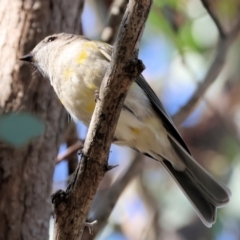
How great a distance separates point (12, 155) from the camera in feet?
11.4

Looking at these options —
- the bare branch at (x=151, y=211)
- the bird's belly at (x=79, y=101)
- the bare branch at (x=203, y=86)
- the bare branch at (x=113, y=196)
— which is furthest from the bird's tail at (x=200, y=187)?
the bare branch at (x=151, y=211)

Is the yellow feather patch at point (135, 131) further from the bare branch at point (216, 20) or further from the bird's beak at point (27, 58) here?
the bare branch at point (216, 20)

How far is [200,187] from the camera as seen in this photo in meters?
3.62

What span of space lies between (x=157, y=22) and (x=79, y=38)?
1.26 m

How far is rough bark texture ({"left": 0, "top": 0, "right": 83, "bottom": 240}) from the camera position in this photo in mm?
3358

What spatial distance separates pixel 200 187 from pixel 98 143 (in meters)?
1.36

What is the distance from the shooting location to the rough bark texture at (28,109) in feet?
11.0

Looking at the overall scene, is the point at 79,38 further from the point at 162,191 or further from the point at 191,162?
the point at 162,191

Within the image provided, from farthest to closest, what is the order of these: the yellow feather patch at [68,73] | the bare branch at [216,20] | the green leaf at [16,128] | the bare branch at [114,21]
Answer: the bare branch at [114,21] < the bare branch at [216,20] < the yellow feather patch at [68,73] < the green leaf at [16,128]

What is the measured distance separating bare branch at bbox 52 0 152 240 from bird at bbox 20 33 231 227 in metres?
0.64

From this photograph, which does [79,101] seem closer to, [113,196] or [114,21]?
[113,196]

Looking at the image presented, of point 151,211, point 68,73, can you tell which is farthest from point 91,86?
point 151,211

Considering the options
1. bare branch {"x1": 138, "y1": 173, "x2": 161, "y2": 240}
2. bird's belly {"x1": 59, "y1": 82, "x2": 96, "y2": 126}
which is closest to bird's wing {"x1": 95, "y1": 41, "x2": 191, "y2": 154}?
bird's belly {"x1": 59, "y1": 82, "x2": 96, "y2": 126}

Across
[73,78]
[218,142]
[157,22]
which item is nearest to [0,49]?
[73,78]
